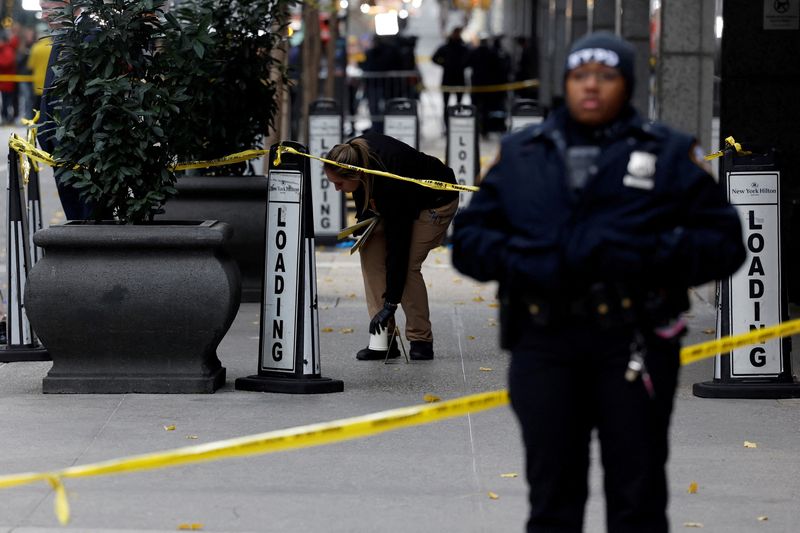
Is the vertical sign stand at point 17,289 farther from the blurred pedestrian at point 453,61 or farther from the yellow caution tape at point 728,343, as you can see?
the blurred pedestrian at point 453,61

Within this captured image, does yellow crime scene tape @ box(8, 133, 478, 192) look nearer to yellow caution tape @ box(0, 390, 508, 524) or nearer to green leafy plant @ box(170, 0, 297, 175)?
green leafy plant @ box(170, 0, 297, 175)

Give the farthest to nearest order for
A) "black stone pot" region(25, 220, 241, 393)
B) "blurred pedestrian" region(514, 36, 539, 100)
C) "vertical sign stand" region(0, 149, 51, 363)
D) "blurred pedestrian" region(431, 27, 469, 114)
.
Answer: "blurred pedestrian" region(514, 36, 539, 100) < "blurred pedestrian" region(431, 27, 469, 114) < "vertical sign stand" region(0, 149, 51, 363) < "black stone pot" region(25, 220, 241, 393)

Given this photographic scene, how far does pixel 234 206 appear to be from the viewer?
10867 millimetres

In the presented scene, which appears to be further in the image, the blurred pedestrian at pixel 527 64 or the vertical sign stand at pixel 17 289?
the blurred pedestrian at pixel 527 64

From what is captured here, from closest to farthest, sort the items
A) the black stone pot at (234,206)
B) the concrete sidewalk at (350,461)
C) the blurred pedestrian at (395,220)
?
the concrete sidewalk at (350,461) < the blurred pedestrian at (395,220) < the black stone pot at (234,206)

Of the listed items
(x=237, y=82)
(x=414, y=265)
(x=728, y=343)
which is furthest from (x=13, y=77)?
(x=728, y=343)

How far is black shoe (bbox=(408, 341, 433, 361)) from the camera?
8867mm

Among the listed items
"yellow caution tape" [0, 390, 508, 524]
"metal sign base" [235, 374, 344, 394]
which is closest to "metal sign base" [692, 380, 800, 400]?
"metal sign base" [235, 374, 344, 394]

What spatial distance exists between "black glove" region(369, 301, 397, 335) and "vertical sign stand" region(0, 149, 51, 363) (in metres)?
1.95

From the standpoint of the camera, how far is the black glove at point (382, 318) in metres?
8.42

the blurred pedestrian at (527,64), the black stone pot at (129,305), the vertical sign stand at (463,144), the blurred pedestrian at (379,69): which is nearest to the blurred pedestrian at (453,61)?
the blurred pedestrian at (379,69)

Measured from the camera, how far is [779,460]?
6.39 m

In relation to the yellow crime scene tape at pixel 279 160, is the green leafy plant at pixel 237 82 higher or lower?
higher

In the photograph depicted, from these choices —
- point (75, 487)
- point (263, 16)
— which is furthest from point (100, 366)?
point (263, 16)
